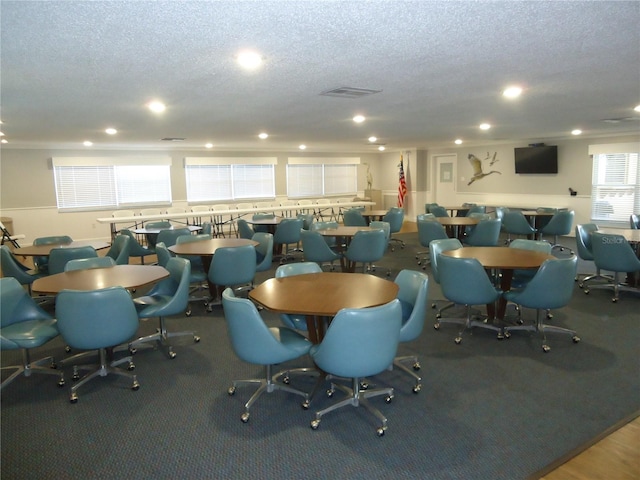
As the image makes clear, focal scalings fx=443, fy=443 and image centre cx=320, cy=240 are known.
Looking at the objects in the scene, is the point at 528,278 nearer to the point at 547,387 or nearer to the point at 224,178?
the point at 547,387

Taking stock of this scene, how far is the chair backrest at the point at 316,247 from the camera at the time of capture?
6065 millimetres

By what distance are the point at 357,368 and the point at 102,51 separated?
8.13ft

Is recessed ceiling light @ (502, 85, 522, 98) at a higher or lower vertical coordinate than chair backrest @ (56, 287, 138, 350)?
higher

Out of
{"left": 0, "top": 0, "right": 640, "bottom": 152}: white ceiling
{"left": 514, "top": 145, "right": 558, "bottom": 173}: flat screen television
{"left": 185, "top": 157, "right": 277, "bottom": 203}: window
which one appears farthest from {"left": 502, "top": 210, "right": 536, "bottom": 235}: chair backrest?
{"left": 185, "top": 157, "right": 277, "bottom": 203}: window

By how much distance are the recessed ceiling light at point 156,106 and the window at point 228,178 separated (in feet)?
21.1

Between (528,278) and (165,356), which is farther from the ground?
(528,278)

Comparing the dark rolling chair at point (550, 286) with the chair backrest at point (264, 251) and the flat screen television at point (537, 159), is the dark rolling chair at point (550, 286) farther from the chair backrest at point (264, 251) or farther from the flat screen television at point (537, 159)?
the flat screen television at point (537, 159)

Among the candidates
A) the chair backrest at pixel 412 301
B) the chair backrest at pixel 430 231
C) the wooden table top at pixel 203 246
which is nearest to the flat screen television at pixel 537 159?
the chair backrest at pixel 430 231

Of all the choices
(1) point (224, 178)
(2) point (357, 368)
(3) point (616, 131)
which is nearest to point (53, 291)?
(2) point (357, 368)

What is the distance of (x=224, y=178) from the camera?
12.1 m

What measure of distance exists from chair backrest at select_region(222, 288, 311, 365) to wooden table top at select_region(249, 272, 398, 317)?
147mm

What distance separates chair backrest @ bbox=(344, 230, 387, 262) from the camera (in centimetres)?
602

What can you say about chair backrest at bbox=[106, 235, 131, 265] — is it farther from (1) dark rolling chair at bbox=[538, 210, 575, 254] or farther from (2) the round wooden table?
(1) dark rolling chair at bbox=[538, 210, 575, 254]

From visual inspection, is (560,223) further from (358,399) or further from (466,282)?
(358,399)
